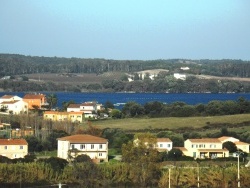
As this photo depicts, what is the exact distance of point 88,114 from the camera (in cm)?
6088

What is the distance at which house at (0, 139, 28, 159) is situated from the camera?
3494cm

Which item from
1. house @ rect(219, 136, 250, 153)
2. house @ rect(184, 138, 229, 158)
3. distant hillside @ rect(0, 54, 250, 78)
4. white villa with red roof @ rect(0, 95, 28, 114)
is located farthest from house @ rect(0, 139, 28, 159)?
distant hillside @ rect(0, 54, 250, 78)

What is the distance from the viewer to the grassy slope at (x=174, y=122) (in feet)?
159

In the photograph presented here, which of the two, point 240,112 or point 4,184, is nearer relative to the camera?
point 4,184

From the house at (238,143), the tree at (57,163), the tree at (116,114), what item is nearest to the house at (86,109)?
the tree at (116,114)

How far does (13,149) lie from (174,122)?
17.9 meters

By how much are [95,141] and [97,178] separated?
305 inches

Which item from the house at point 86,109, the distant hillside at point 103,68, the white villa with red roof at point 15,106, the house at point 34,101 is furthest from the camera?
the distant hillside at point 103,68

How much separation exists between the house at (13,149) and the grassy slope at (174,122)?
13471mm

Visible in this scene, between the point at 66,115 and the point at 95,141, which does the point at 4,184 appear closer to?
the point at 95,141

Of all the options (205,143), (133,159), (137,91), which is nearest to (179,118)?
(205,143)

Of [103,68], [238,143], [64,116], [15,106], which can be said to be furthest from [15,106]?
[103,68]

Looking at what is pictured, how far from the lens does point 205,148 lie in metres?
37.0

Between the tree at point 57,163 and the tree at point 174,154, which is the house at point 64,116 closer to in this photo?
the tree at point 174,154
